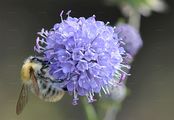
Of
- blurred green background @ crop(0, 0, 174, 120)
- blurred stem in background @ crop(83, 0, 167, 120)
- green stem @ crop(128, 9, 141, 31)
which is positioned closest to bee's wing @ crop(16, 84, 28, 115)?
blurred stem in background @ crop(83, 0, 167, 120)

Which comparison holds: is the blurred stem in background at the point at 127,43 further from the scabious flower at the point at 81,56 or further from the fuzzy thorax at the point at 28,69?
the fuzzy thorax at the point at 28,69

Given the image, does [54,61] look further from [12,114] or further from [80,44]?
[12,114]

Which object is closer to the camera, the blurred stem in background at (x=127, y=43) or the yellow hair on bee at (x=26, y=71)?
the yellow hair on bee at (x=26, y=71)

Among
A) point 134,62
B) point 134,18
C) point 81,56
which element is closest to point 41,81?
point 81,56

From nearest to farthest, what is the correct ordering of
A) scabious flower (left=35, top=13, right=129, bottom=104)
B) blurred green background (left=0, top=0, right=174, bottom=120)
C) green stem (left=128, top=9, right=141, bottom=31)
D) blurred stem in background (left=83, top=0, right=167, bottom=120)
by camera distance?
scabious flower (left=35, top=13, right=129, bottom=104), blurred stem in background (left=83, top=0, right=167, bottom=120), green stem (left=128, top=9, right=141, bottom=31), blurred green background (left=0, top=0, right=174, bottom=120)

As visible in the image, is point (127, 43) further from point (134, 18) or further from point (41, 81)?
point (41, 81)

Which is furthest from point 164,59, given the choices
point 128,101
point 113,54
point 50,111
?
point 113,54

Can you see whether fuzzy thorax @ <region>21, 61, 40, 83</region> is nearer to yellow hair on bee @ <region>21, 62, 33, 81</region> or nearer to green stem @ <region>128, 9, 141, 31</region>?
yellow hair on bee @ <region>21, 62, 33, 81</region>

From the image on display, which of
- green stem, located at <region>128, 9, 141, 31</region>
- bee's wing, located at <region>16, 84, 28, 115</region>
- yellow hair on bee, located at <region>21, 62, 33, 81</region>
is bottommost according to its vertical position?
bee's wing, located at <region>16, 84, 28, 115</region>

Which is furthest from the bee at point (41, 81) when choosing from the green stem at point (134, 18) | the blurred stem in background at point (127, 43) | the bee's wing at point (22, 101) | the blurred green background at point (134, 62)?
the blurred green background at point (134, 62)
